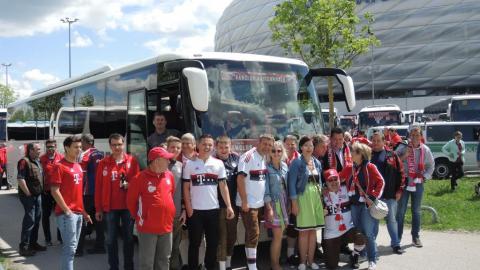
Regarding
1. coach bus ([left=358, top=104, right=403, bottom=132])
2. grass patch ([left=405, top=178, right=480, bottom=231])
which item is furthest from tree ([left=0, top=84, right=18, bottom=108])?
grass patch ([left=405, top=178, right=480, bottom=231])

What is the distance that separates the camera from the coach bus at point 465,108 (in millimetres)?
29297

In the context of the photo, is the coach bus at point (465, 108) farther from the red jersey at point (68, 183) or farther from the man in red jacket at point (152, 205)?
the red jersey at point (68, 183)

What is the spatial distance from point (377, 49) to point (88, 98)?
53.9 metres

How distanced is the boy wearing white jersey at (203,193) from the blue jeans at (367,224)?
183cm

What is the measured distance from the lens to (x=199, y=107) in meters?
6.51

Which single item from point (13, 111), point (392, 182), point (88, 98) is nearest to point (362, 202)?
point (392, 182)

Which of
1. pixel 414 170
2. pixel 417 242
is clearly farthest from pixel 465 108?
pixel 417 242

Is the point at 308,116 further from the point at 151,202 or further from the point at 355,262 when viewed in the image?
the point at 151,202

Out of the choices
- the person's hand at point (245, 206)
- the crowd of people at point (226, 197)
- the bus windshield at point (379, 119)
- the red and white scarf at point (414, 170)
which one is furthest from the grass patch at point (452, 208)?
the bus windshield at point (379, 119)

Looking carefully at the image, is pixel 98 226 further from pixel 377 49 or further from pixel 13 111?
pixel 377 49

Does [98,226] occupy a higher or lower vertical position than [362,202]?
lower

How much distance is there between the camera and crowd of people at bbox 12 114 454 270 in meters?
5.61

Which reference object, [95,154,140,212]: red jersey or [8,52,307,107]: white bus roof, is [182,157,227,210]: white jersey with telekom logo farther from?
[8,52,307,107]: white bus roof

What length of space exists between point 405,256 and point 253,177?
283 cm
